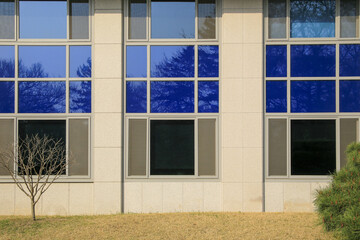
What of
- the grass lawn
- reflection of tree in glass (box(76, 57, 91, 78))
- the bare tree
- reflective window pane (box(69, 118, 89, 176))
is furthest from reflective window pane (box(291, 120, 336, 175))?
the bare tree

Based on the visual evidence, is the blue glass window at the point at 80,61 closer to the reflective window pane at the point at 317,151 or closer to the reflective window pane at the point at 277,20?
the reflective window pane at the point at 277,20

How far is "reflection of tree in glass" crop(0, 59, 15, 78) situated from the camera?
32.6 feet

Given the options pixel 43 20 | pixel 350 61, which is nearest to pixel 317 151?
pixel 350 61

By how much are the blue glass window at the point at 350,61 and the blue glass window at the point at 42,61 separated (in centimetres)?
808

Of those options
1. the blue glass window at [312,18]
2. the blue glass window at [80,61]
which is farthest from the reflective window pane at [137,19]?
the blue glass window at [312,18]

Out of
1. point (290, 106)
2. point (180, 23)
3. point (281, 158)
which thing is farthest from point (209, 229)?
point (180, 23)

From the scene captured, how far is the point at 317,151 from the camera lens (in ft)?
32.3

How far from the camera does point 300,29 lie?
10.0 metres

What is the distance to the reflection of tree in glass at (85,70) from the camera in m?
9.98

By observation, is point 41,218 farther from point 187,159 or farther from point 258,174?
point 258,174

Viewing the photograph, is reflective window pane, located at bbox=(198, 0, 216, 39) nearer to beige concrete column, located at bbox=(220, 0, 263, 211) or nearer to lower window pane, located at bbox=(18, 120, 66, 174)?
beige concrete column, located at bbox=(220, 0, 263, 211)

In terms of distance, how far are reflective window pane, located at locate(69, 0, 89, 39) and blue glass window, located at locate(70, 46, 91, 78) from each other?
0.36 metres

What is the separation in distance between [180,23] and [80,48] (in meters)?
3.02

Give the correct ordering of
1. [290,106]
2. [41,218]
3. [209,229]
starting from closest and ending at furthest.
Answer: [209,229] < [41,218] < [290,106]
